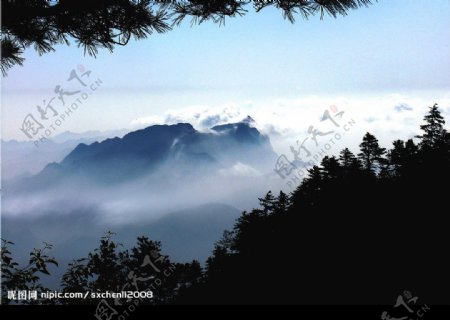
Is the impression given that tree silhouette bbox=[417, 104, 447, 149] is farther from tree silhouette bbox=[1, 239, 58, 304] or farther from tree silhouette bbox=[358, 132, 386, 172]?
tree silhouette bbox=[1, 239, 58, 304]

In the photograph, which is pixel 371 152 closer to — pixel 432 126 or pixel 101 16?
pixel 432 126

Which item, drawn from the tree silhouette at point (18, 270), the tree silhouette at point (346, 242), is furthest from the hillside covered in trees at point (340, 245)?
the tree silhouette at point (18, 270)

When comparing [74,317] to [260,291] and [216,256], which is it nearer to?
[260,291]

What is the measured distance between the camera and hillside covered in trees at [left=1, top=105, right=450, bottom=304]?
1376 centimetres

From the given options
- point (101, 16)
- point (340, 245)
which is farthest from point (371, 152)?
point (101, 16)

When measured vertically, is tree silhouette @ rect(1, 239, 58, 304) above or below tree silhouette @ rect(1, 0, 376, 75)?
below

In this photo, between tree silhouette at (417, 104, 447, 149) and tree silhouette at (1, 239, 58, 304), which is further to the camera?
tree silhouette at (417, 104, 447, 149)

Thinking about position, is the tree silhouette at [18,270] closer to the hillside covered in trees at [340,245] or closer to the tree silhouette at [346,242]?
the hillside covered in trees at [340,245]

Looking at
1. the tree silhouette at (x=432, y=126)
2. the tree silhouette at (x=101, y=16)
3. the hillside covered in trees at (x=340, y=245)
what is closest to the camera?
the tree silhouette at (x=101, y=16)

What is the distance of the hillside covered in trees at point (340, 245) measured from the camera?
45.1ft

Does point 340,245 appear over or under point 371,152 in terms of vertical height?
under

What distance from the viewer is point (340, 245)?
18.6m

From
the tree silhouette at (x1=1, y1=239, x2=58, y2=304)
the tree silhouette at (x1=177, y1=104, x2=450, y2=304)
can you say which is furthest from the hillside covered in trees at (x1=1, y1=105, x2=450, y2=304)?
→ the tree silhouette at (x1=1, y1=239, x2=58, y2=304)

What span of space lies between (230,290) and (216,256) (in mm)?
7944
